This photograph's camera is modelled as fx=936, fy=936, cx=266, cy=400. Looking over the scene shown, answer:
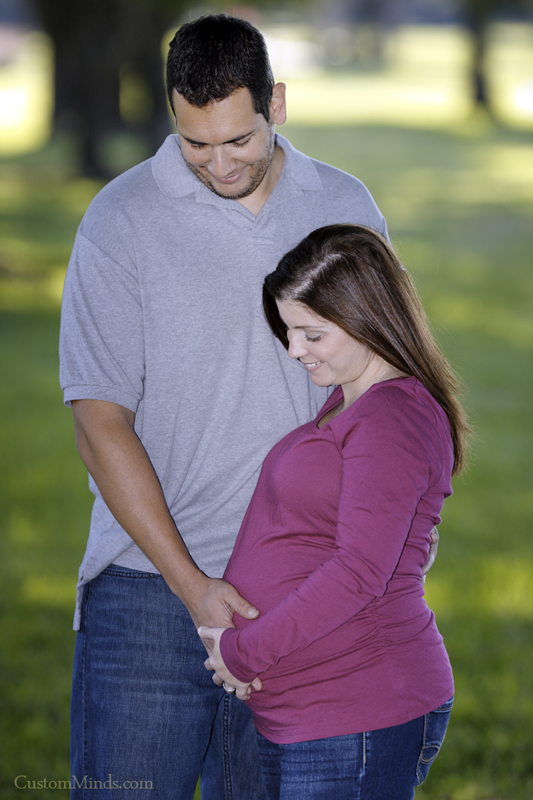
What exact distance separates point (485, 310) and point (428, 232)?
5531 millimetres

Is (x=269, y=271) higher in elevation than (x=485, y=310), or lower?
higher

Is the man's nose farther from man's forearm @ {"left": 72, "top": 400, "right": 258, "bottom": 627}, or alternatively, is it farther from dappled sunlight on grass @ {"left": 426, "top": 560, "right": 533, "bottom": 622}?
dappled sunlight on grass @ {"left": 426, "top": 560, "right": 533, "bottom": 622}

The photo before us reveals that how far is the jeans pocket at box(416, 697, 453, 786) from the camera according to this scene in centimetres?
216

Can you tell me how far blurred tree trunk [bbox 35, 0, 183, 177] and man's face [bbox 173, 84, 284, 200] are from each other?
14246 millimetres

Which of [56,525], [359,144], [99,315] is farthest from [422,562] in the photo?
[359,144]

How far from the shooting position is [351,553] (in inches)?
78.0

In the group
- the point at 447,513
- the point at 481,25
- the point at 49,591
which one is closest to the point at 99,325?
the point at 49,591

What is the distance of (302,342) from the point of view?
2.23m

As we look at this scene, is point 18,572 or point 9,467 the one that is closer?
point 18,572

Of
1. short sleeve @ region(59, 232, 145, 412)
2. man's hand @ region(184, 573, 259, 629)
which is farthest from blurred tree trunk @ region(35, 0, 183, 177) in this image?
man's hand @ region(184, 573, 259, 629)

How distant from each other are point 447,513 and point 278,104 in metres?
4.77

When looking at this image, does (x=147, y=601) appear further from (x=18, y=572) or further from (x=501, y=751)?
(x=18, y=572)

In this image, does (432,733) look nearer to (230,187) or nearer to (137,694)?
(137,694)

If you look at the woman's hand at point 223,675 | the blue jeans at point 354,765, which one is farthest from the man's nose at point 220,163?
the blue jeans at point 354,765
